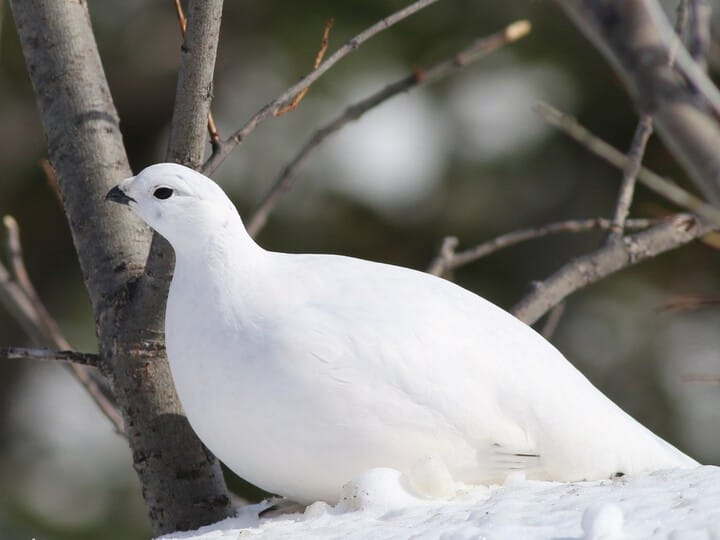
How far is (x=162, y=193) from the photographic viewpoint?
7.25 feet

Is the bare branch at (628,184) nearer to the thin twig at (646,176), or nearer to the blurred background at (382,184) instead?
the thin twig at (646,176)

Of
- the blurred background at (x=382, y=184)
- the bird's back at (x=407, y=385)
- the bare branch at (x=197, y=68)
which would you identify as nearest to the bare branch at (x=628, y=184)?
the bird's back at (x=407, y=385)

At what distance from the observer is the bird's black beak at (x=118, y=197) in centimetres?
225

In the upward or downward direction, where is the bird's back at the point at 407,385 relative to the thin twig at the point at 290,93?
downward

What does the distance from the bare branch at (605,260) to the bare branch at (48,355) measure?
91cm

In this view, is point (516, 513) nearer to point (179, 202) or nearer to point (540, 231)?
A: point (179, 202)

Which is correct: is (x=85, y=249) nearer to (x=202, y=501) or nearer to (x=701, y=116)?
(x=202, y=501)

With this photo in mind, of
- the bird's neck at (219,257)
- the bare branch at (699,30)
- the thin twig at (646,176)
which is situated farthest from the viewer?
the bird's neck at (219,257)

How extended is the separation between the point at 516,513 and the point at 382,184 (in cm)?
575

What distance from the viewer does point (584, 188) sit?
7539 mm

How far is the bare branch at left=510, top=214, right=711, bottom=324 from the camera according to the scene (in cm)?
265

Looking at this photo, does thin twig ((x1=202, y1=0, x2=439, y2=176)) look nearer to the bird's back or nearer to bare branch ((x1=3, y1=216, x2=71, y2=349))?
the bird's back

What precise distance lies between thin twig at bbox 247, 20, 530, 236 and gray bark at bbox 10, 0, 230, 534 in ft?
1.29

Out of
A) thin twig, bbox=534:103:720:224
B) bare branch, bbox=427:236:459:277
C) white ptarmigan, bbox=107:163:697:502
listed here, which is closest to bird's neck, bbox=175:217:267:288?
white ptarmigan, bbox=107:163:697:502
